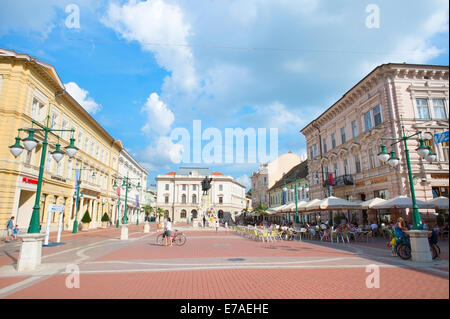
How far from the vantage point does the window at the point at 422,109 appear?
60.7ft

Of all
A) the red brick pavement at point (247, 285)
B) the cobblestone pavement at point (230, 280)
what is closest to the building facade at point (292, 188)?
the cobblestone pavement at point (230, 280)

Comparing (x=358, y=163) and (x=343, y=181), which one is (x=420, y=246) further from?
(x=343, y=181)

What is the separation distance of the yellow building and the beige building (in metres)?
28.5

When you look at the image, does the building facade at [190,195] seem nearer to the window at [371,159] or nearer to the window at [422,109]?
the window at [371,159]

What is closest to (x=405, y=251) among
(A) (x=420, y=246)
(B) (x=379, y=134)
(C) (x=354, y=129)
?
(A) (x=420, y=246)

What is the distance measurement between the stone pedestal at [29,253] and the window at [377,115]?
24199mm

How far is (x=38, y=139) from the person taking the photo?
2422 cm

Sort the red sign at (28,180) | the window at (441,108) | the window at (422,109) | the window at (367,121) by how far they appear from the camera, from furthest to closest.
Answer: the window at (367,121) → the red sign at (28,180) → the window at (422,109) → the window at (441,108)

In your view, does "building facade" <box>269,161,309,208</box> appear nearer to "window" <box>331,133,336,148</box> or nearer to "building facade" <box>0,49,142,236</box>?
"window" <box>331,133,336,148</box>

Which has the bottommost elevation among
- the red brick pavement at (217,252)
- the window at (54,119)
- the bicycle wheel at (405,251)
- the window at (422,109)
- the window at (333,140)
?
the red brick pavement at (217,252)

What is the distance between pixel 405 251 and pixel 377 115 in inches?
645

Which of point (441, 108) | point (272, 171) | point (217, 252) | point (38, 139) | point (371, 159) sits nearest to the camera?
point (441, 108)

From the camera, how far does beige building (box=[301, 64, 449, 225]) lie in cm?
1858
